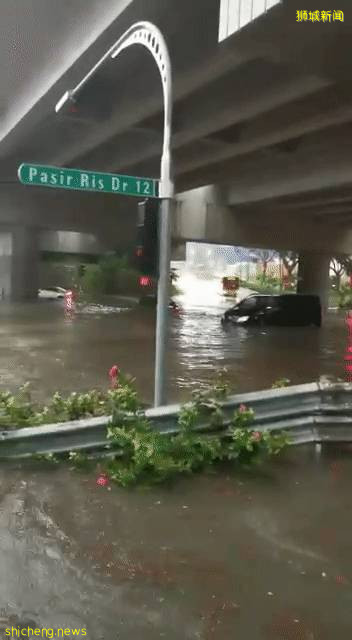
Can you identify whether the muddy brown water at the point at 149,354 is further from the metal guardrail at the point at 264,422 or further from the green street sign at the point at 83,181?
the green street sign at the point at 83,181

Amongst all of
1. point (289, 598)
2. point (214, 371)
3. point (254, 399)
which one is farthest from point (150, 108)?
point (289, 598)

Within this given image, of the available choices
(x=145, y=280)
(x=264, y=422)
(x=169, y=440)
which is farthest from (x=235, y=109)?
(x=169, y=440)

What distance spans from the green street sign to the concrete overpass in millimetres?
2198

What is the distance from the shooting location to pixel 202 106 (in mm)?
A: 13805

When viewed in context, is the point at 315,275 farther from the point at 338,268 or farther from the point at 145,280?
the point at 145,280

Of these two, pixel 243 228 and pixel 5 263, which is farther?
pixel 5 263

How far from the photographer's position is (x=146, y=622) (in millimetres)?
3482

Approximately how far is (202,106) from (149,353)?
6.02 meters

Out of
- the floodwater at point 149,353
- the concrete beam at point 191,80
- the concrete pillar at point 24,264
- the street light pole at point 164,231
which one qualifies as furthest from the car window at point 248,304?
the street light pole at point 164,231

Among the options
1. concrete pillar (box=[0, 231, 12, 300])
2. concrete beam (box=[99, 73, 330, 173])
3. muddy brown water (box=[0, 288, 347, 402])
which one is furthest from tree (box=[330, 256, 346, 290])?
concrete beam (box=[99, 73, 330, 173])

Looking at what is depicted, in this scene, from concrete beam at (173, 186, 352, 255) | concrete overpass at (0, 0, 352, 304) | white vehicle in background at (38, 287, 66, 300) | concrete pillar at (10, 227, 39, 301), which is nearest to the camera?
concrete overpass at (0, 0, 352, 304)

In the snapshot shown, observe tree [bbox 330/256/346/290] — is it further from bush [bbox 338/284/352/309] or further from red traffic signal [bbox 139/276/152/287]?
red traffic signal [bbox 139/276/152/287]

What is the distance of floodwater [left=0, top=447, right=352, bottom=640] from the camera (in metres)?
3.53

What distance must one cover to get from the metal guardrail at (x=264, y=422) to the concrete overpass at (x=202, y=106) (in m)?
4.15
